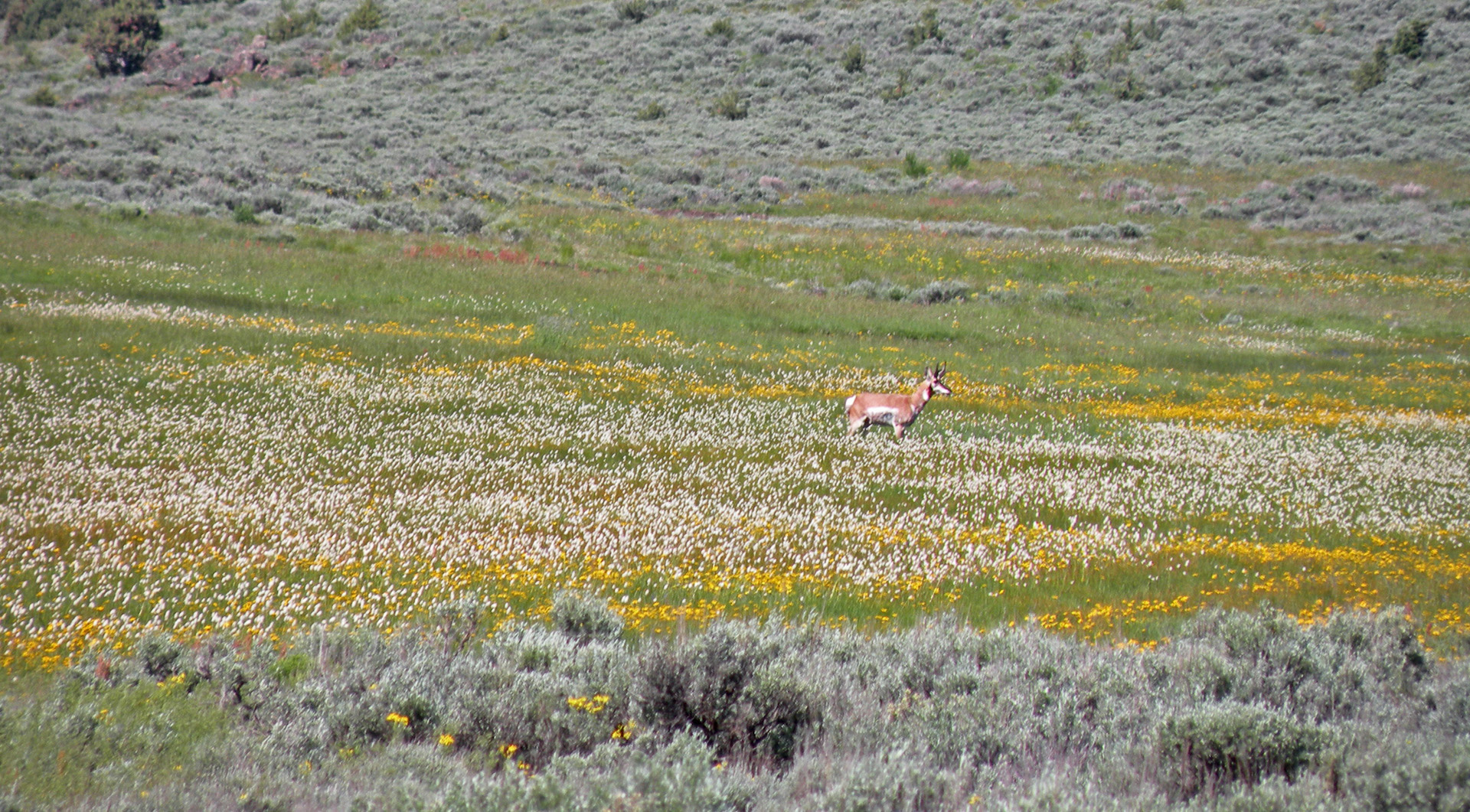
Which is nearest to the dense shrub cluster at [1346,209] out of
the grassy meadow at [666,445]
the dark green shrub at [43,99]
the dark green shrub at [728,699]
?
the grassy meadow at [666,445]

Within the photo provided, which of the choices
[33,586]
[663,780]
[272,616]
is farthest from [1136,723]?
[33,586]

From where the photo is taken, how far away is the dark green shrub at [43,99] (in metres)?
65.7

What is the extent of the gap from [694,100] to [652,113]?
4.65m

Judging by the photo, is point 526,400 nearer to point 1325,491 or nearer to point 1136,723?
point 1325,491

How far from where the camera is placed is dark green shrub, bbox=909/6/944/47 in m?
79.6

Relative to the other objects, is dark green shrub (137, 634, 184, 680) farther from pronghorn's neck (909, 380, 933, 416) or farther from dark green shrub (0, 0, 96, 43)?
dark green shrub (0, 0, 96, 43)

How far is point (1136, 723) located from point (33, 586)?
8150 mm

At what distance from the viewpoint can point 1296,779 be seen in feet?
15.5

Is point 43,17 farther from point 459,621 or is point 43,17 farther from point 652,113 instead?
point 459,621

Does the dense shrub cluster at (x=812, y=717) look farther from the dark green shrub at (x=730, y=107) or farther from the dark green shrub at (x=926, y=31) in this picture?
the dark green shrub at (x=926, y=31)

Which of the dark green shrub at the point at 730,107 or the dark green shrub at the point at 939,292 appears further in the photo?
the dark green shrub at the point at 730,107

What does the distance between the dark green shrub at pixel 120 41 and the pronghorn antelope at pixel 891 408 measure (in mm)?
80832

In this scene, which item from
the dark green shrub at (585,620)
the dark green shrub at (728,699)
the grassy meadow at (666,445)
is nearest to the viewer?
the dark green shrub at (728,699)

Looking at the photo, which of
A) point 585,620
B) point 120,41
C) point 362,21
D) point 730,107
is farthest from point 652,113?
point 585,620
